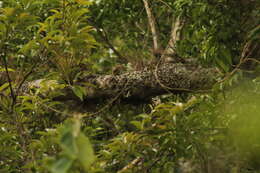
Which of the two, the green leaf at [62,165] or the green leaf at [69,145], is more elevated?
the green leaf at [69,145]

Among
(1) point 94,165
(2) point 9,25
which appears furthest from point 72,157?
(2) point 9,25

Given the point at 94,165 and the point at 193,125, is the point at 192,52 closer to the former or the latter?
the point at 193,125

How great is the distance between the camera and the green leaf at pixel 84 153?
0.71m

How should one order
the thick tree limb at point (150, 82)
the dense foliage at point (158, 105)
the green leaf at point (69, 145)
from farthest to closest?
the thick tree limb at point (150, 82) < the dense foliage at point (158, 105) < the green leaf at point (69, 145)

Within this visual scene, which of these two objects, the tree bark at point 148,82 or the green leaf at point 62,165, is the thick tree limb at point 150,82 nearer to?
the tree bark at point 148,82

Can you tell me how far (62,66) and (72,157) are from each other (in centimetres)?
99

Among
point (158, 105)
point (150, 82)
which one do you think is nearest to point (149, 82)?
point (150, 82)

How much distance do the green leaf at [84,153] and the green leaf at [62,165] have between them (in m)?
0.03

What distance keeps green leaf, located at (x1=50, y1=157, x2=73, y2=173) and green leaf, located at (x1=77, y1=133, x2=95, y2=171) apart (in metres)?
0.03

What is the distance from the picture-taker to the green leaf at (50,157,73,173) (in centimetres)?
71

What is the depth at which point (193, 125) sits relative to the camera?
1.36 meters

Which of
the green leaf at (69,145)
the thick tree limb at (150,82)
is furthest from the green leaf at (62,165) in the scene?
the thick tree limb at (150,82)

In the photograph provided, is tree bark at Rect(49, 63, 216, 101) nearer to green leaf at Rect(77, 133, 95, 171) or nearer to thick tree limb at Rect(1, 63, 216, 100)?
thick tree limb at Rect(1, 63, 216, 100)

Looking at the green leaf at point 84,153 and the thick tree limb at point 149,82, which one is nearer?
the green leaf at point 84,153
